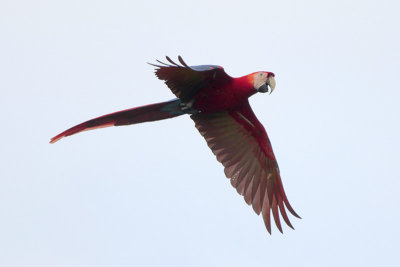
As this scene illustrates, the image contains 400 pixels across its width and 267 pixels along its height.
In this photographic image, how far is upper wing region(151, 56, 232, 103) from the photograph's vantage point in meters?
10.4

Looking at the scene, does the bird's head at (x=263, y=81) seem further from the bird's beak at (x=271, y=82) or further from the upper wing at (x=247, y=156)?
the upper wing at (x=247, y=156)

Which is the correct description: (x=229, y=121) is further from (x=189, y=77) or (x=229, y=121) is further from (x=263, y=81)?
(x=189, y=77)

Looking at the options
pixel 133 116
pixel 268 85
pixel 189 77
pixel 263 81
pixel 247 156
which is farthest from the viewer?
pixel 247 156

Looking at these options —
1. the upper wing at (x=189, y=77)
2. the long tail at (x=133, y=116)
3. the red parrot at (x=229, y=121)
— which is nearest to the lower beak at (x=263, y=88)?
the red parrot at (x=229, y=121)

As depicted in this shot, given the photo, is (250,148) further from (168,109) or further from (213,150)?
(168,109)

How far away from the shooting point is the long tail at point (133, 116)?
1138 cm

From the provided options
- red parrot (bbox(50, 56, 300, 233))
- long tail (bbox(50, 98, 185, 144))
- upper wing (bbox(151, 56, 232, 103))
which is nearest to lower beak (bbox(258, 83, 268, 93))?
red parrot (bbox(50, 56, 300, 233))

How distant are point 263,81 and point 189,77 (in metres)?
1.20

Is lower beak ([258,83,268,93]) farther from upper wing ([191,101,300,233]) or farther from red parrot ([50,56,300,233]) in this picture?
upper wing ([191,101,300,233])

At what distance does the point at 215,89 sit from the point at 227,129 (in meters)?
1.17

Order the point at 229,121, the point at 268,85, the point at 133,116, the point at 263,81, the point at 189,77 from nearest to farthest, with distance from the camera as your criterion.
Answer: the point at 189,77 → the point at 263,81 → the point at 268,85 → the point at 133,116 → the point at 229,121

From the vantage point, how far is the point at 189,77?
1076cm

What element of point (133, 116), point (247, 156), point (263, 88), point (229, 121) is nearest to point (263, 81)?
point (263, 88)

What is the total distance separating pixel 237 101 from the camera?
11398mm
